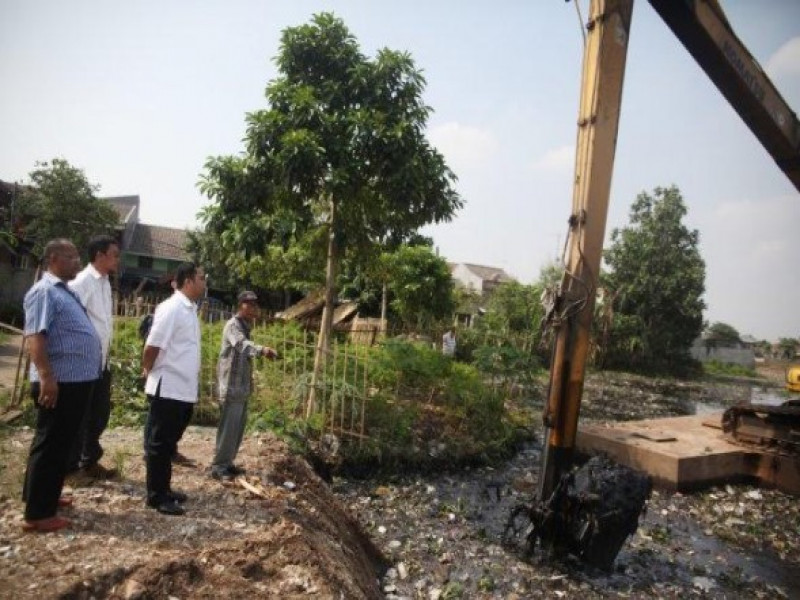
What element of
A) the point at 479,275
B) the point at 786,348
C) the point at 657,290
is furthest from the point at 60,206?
the point at 786,348

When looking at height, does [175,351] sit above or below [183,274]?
below

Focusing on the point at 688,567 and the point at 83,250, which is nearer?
the point at 688,567

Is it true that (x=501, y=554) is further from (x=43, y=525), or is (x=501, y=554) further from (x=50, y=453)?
(x=50, y=453)

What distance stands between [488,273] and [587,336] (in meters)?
49.9

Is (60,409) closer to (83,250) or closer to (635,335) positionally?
(83,250)

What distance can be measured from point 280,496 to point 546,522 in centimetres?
231

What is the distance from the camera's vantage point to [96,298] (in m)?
4.31

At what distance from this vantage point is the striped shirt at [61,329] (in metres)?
3.26

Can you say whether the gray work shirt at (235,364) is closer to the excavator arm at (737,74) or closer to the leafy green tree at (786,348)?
the excavator arm at (737,74)

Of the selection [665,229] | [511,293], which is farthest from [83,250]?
[665,229]

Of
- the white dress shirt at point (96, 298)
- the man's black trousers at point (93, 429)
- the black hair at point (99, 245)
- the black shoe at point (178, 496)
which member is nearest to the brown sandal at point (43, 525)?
the black shoe at point (178, 496)

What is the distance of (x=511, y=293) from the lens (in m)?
26.8

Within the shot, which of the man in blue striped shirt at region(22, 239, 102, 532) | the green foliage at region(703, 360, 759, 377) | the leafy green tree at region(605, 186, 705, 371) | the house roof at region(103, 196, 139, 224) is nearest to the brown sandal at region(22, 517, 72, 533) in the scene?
the man in blue striped shirt at region(22, 239, 102, 532)

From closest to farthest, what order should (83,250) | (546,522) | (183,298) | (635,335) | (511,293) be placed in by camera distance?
(183,298) < (546,522) < (83,250) < (511,293) < (635,335)
